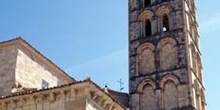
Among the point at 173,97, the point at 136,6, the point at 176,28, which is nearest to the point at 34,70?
the point at 173,97

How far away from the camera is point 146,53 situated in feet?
116

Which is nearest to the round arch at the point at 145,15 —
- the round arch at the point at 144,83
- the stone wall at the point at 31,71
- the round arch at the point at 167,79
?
the round arch at the point at 144,83

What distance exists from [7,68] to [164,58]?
19.3 meters

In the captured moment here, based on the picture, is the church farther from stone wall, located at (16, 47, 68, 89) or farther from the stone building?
the stone building

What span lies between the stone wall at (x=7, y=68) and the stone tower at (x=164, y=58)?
17072 mm

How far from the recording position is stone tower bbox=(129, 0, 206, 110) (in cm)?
3272

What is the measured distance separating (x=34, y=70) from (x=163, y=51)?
60.6 ft

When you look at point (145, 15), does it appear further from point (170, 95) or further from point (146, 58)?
point (170, 95)

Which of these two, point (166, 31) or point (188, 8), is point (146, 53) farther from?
point (188, 8)

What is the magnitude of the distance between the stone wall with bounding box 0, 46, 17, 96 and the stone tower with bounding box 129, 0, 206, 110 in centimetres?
1707

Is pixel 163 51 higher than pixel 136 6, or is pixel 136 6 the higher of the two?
pixel 136 6

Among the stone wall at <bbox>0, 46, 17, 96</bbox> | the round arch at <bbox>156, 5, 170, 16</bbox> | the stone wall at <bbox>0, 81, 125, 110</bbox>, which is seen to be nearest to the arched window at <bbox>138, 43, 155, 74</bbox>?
the round arch at <bbox>156, 5, 170, 16</bbox>

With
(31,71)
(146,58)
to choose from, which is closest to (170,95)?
(146,58)

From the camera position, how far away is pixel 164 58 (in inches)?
1355
